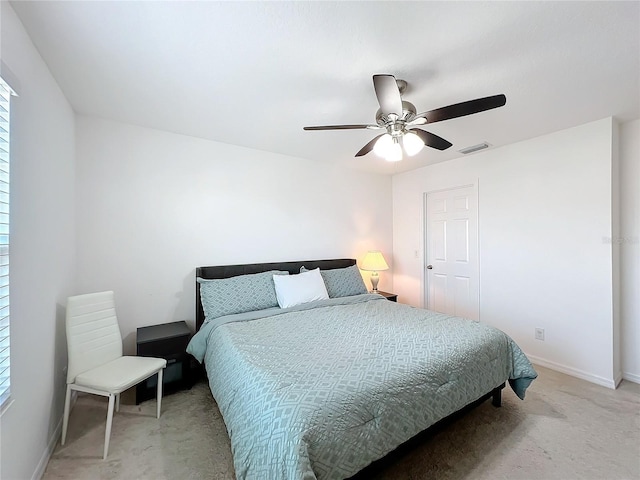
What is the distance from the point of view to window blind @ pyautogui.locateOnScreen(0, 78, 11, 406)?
1239 millimetres

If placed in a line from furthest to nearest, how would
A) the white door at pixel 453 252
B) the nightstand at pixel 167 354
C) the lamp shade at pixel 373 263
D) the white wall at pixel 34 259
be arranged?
the lamp shade at pixel 373 263
the white door at pixel 453 252
the nightstand at pixel 167 354
the white wall at pixel 34 259

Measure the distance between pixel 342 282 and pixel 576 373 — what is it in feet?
8.11

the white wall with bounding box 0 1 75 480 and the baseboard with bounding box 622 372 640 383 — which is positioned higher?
the white wall with bounding box 0 1 75 480

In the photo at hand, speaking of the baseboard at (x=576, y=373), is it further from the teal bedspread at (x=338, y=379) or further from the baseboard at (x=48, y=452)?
A: the baseboard at (x=48, y=452)

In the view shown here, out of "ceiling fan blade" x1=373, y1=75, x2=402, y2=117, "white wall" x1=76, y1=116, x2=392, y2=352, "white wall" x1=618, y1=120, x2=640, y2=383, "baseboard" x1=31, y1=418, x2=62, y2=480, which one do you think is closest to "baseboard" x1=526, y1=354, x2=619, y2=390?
"white wall" x1=618, y1=120, x2=640, y2=383

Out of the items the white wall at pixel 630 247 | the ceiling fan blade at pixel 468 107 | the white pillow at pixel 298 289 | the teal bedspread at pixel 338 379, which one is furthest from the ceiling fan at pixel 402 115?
the white wall at pixel 630 247

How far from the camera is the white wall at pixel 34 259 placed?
1349mm

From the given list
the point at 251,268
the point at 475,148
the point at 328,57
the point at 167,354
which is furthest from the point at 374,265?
the point at 328,57

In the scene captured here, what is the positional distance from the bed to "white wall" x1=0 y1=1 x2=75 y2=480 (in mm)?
919

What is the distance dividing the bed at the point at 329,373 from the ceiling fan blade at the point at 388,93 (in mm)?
1517

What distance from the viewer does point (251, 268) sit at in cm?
318

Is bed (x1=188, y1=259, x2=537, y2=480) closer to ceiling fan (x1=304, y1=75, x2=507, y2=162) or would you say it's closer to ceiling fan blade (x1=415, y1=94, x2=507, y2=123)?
ceiling fan (x1=304, y1=75, x2=507, y2=162)

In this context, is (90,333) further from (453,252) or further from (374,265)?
(453,252)

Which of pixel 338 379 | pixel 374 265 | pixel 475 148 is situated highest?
pixel 475 148
